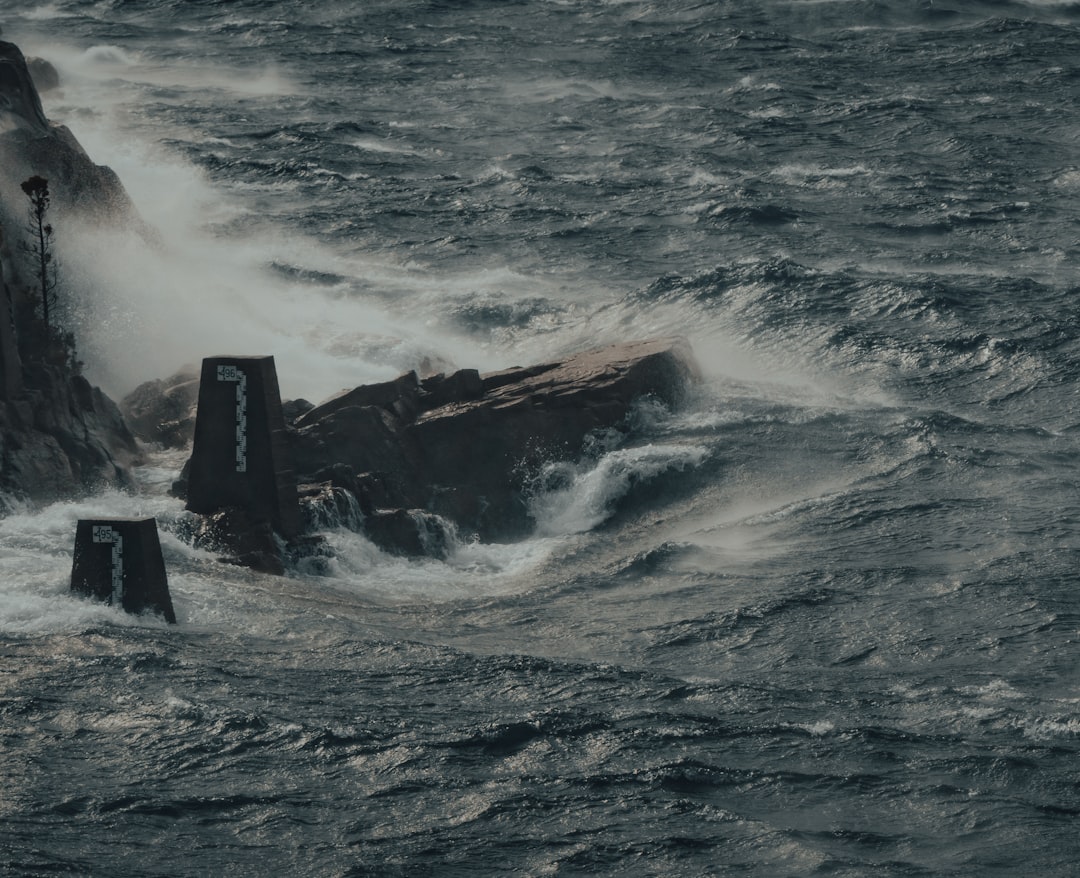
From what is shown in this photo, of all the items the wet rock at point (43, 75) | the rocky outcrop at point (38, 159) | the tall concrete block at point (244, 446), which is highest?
the wet rock at point (43, 75)

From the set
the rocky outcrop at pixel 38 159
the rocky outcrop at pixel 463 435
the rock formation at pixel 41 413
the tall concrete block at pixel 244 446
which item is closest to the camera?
the tall concrete block at pixel 244 446

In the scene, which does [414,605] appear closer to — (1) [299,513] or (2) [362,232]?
(1) [299,513]

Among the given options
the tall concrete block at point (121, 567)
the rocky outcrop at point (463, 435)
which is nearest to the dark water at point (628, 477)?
the tall concrete block at point (121, 567)

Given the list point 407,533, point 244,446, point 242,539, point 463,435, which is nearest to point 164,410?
point 244,446

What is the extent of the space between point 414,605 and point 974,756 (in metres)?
16.7

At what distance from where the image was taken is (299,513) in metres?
52.3

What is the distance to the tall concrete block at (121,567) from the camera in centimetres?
4456

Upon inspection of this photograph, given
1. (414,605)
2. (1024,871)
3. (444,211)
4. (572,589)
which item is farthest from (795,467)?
(444,211)

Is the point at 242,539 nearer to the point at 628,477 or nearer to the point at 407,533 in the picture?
the point at 407,533

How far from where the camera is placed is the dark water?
3572 cm

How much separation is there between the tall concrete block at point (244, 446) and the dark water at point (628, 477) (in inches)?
66.3

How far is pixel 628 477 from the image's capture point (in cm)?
5659

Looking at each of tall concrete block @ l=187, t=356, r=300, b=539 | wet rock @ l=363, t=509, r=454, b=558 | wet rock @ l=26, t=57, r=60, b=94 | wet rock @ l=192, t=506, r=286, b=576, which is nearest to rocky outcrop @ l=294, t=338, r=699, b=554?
wet rock @ l=363, t=509, r=454, b=558

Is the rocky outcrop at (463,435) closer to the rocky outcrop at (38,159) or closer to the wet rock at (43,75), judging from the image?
the rocky outcrop at (38,159)
